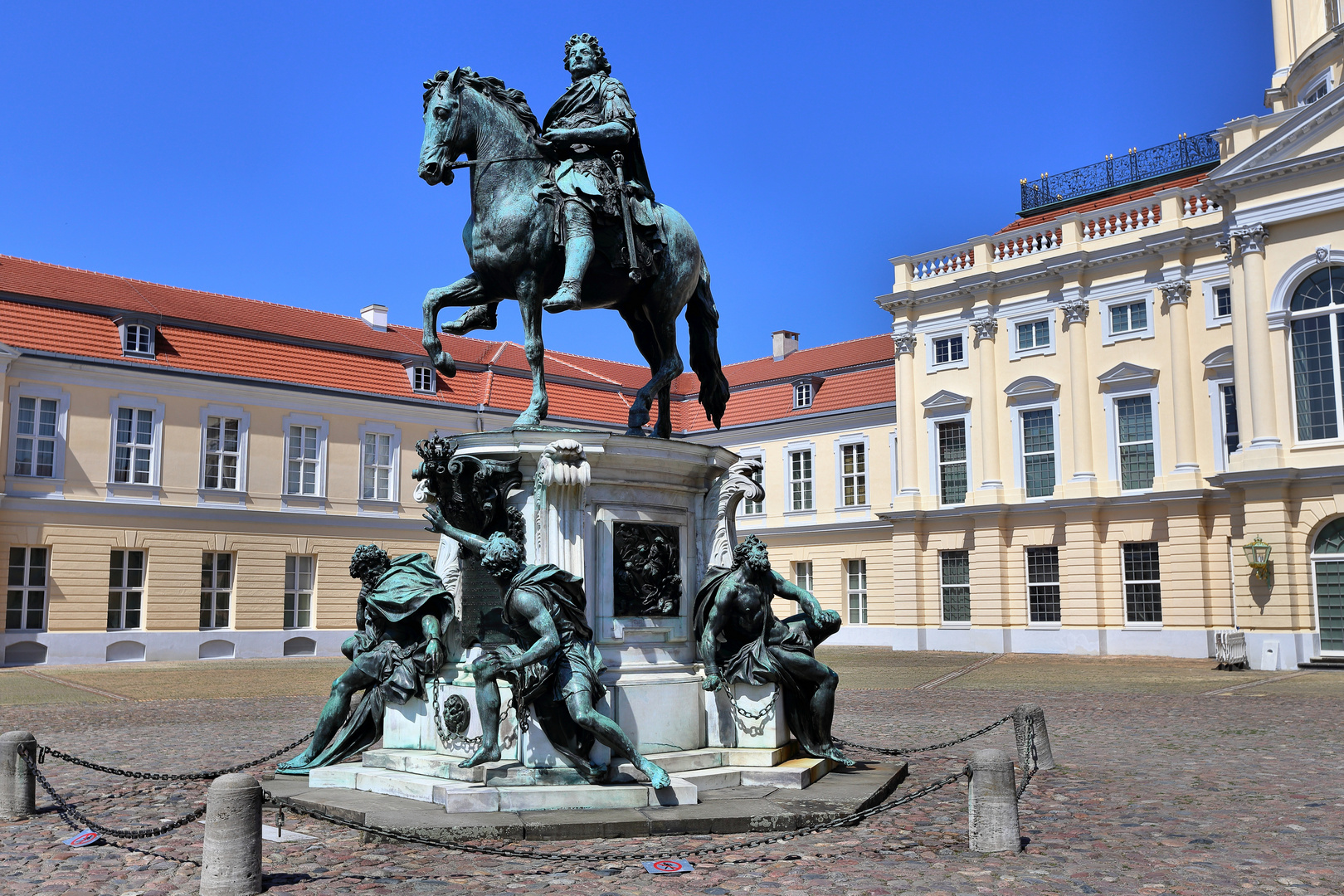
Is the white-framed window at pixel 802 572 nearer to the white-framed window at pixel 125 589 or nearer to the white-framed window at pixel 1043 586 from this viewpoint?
the white-framed window at pixel 1043 586

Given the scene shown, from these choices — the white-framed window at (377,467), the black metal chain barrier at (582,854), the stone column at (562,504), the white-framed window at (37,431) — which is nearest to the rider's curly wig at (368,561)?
the stone column at (562,504)

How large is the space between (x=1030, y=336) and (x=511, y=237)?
2748 cm

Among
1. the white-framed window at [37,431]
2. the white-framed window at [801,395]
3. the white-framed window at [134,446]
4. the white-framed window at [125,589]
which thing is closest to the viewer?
the white-framed window at [37,431]

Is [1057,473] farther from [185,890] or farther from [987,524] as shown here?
[185,890]

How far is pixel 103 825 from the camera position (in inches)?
267

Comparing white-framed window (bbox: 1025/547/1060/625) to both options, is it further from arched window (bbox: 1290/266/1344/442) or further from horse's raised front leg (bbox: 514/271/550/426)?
horse's raised front leg (bbox: 514/271/550/426)

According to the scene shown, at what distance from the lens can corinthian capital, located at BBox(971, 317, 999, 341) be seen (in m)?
33.2

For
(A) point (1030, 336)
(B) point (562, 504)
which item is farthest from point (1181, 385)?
(B) point (562, 504)

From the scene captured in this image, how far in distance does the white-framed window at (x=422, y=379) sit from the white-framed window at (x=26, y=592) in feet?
38.8

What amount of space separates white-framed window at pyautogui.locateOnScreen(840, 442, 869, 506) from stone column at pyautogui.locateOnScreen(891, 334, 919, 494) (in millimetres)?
2466

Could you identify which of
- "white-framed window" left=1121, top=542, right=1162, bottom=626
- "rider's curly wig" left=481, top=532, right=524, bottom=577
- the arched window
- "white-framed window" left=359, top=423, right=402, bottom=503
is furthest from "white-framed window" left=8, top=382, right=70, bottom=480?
the arched window

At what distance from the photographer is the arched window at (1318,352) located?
2447 centimetres

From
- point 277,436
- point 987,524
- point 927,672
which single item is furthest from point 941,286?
point 277,436

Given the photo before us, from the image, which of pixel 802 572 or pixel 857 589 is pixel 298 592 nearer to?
pixel 802 572
